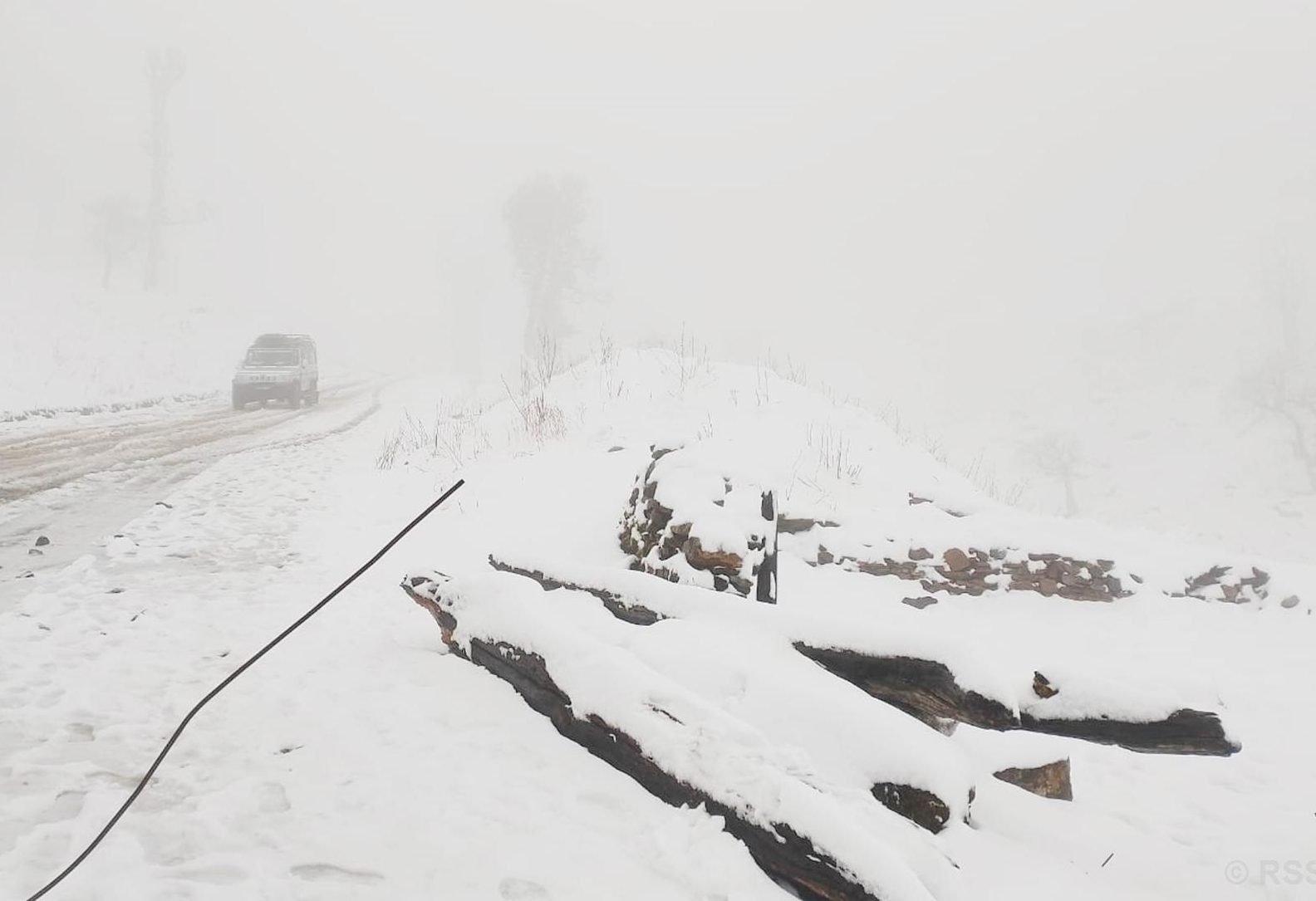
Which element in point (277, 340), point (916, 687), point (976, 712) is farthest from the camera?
point (277, 340)

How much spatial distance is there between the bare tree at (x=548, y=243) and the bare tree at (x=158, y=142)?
642 inches

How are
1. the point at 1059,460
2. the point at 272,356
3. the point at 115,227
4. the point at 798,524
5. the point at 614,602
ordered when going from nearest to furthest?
the point at 614,602 → the point at 798,524 → the point at 272,356 → the point at 1059,460 → the point at 115,227

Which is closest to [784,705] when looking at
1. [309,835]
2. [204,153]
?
[309,835]

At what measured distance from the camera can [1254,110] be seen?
6838 cm

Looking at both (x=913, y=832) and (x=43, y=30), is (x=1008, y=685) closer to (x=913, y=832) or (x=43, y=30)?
(x=913, y=832)

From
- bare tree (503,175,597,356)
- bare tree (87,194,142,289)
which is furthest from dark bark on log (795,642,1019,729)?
bare tree (87,194,142,289)

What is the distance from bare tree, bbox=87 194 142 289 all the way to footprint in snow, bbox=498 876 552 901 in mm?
39587

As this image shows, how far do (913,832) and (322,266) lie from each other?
76.1m

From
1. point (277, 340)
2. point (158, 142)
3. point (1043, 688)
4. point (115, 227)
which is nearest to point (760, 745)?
point (1043, 688)

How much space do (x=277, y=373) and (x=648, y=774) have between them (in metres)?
15.8

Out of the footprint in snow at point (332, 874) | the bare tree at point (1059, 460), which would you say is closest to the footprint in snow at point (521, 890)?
the footprint in snow at point (332, 874)

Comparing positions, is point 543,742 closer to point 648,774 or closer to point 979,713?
point 648,774

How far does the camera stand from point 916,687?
2.42 metres

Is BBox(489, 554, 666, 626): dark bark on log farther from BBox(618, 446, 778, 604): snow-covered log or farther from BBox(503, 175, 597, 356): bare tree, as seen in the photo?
BBox(503, 175, 597, 356): bare tree
